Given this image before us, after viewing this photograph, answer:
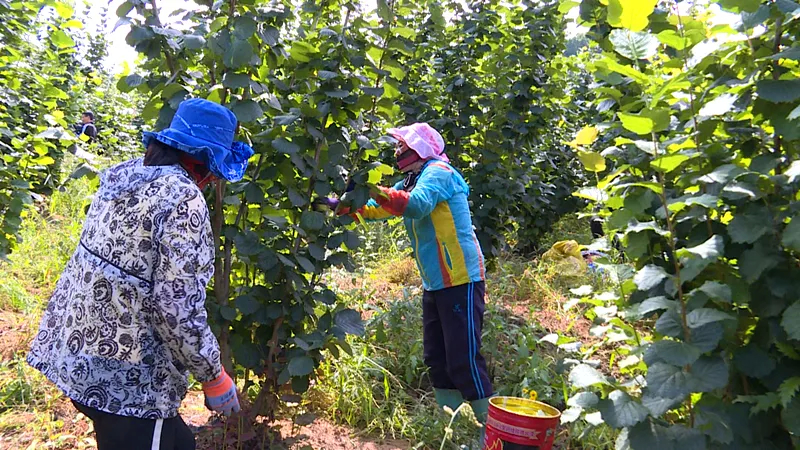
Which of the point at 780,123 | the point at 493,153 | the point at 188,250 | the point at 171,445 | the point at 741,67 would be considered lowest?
the point at 171,445

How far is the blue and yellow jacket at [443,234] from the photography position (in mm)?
3182

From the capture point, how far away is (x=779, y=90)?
139 cm

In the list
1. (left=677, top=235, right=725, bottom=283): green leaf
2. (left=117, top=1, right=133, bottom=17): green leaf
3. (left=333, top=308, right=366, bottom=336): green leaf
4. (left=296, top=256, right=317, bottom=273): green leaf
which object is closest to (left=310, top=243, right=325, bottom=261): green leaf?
(left=296, top=256, right=317, bottom=273): green leaf

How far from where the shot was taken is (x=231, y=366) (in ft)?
9.54

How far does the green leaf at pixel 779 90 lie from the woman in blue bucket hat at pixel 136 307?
1594 mm

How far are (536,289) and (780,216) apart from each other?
4.60m

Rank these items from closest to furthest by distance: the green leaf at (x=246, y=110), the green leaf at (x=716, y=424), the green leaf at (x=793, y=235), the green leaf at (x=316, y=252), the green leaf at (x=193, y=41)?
the green leaf at (x=793, y=235) < the green leaf at (x=716, y=424) < the green leaf at (x=193, y=41) < the green leaf at (x=246, y=110) < the green leaf at (x=316, y=252)

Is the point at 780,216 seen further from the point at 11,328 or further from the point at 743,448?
the point at 11,328

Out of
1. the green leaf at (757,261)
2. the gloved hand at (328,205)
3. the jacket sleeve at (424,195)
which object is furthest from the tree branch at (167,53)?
the green leaf at (757,261)

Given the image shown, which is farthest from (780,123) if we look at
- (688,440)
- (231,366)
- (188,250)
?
(231,366)

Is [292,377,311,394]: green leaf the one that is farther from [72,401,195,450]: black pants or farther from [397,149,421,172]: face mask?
[397,149,421,172]: face mask

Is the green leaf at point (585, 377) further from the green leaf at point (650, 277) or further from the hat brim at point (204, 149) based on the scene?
the hat brim at point (204, 149)

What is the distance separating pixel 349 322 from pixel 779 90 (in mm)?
1915

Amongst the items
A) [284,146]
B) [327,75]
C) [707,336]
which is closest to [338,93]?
[327,75]
